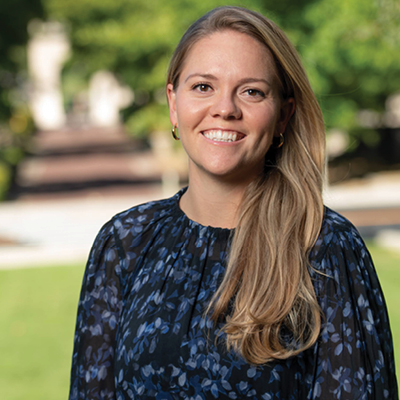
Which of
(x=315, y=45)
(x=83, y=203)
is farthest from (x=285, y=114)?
(x=83, y=203)

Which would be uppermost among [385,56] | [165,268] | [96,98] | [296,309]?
[96,98]

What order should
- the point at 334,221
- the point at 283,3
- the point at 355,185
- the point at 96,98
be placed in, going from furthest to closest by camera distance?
1. the point at 96,98
2. the point at 355,185
3. the point at 283,3
4. the point at 334,221

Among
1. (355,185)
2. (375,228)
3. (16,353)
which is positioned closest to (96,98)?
(355,185)

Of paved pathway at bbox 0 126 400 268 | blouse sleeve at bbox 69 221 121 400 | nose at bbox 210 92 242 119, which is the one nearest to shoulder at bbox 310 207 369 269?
nose at bbox 210 92 242 119

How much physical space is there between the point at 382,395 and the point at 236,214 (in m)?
0.77

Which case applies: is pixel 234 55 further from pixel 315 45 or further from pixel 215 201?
pixel 315 45

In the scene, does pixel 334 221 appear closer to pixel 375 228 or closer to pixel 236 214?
pixel 236 214

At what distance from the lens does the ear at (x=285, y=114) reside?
2275mm

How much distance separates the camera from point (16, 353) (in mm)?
6707

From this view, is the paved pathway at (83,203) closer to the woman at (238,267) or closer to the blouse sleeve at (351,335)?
the woman at (238,267)

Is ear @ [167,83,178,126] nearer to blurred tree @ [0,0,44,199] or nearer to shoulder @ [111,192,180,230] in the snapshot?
shoulder @ [111,192,180,230]

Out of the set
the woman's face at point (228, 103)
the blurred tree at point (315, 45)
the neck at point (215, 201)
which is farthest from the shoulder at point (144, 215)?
the blurred tree at point (315, 45)

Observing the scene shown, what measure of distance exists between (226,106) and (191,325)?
0.73m

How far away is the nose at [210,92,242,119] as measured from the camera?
2.12 meters
